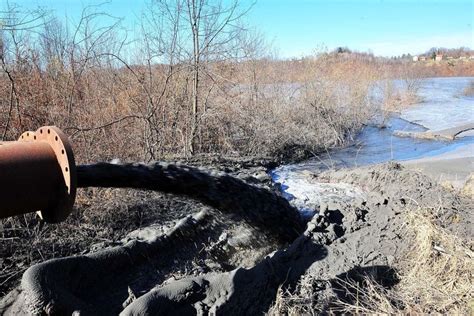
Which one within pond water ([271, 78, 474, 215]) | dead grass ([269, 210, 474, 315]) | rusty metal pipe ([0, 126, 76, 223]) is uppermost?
rusty metal pipe ([0, 126, 76, 223])

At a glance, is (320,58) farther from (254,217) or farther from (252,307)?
(252,307)

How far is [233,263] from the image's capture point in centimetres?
531

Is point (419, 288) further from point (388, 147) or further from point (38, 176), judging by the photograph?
point (388, 147)

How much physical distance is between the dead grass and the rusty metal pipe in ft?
7.50

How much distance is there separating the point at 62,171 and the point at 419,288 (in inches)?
136

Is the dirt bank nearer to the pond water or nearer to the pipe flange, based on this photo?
the pipe flange

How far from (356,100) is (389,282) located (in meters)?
13.2

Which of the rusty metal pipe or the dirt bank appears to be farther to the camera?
the dirt bank

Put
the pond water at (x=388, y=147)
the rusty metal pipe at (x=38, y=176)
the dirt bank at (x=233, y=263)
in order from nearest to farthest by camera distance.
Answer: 1. the rusty metal pipe at (x=38, y=176)
2. the dirt bank at (x=233, y=263)
3. the pond water at (x=388, y=147)

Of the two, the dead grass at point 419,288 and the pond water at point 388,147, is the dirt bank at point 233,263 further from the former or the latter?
the pond water at point 388,147

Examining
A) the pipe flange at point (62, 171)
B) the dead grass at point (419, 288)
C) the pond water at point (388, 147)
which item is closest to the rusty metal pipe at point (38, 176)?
the pipe flange at point (62, 171)

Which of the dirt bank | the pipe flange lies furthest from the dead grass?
the pipe flange

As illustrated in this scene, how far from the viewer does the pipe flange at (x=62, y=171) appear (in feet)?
6.70

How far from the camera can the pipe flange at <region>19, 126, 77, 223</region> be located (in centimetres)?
204
